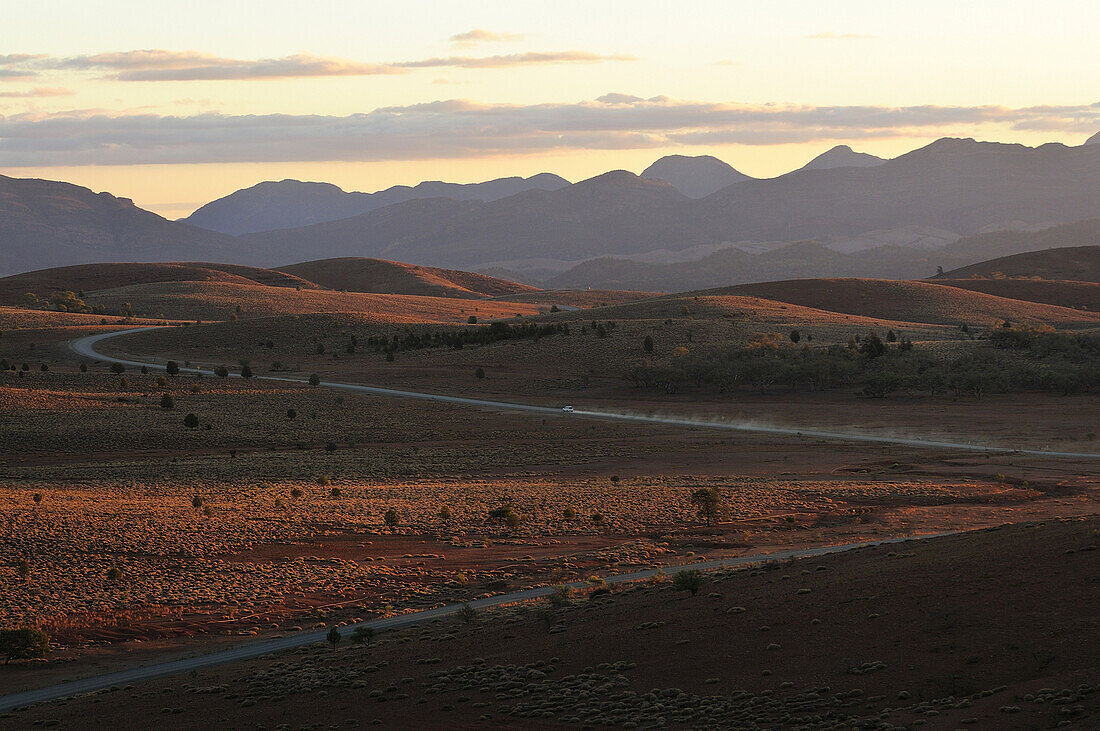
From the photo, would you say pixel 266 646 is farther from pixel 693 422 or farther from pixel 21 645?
pixel 693 422

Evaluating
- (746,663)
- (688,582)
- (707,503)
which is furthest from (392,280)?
(746,663)

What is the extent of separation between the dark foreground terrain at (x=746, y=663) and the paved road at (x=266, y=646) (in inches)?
36.5

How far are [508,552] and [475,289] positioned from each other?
16381cm

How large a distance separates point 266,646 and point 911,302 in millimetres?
103993

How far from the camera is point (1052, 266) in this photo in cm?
15162

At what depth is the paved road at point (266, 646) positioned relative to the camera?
67.7 ft

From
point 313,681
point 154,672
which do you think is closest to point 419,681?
point 313,681

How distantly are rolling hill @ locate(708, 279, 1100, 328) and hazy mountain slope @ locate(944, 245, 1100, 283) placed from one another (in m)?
31.0

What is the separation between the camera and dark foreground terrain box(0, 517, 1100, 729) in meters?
15.2

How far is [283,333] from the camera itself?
10088 centimetres

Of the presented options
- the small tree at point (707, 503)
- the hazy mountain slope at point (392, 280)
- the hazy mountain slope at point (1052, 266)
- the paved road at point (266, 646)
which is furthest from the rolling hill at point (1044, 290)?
the paved road at point (266, 646)

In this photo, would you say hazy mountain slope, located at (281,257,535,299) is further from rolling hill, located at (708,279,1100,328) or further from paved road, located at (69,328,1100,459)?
A: paved road, located at (69,328,1100,459)

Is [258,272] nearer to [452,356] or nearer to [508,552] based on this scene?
[452,356]

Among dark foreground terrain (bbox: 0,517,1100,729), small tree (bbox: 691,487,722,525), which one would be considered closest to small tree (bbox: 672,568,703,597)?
dark foreground terrain (bbox: 0,517,1100,729)
